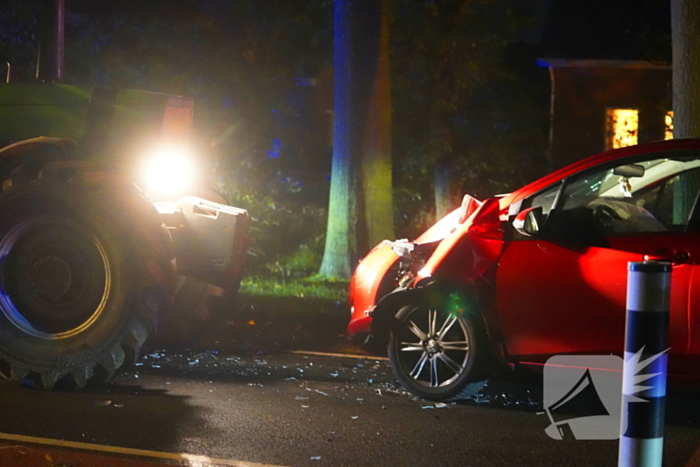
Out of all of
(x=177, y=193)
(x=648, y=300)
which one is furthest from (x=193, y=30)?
(x=648, y=300)

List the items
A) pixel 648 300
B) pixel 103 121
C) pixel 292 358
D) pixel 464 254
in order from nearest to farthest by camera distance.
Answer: pixel 648 300, pixel 464 254, pixel 103 121, pixel 292 358

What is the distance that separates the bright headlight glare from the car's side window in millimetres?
3065

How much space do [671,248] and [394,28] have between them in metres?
15.0

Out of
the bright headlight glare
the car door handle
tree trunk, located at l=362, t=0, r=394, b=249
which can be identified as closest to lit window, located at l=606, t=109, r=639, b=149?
tree trunk, located at l=362, t=0, r=394, b=249

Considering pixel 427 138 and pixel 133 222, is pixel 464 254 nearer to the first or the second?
pixel 133 222

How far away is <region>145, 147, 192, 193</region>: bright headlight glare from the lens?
25.2 ft

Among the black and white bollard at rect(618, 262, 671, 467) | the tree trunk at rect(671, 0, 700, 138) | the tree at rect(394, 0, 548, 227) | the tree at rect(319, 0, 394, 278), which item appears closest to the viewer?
the black and white bollard at rect(618, 262, 671, 467)

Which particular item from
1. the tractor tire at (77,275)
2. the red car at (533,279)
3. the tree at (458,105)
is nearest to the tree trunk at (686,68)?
the red car at (533,279)

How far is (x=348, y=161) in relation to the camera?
14.2 meters

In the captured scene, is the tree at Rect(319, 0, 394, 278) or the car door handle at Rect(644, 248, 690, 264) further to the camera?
the tree at Rect(319, 0, 394, 278)

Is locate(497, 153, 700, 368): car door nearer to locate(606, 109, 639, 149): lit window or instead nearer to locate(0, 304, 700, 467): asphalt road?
locate(0, 304, 700, 467): asphalt road

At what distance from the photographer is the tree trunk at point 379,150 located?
46.4ft

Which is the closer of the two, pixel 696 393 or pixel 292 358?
pixel 696 393

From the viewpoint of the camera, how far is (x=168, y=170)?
7.78 meters
